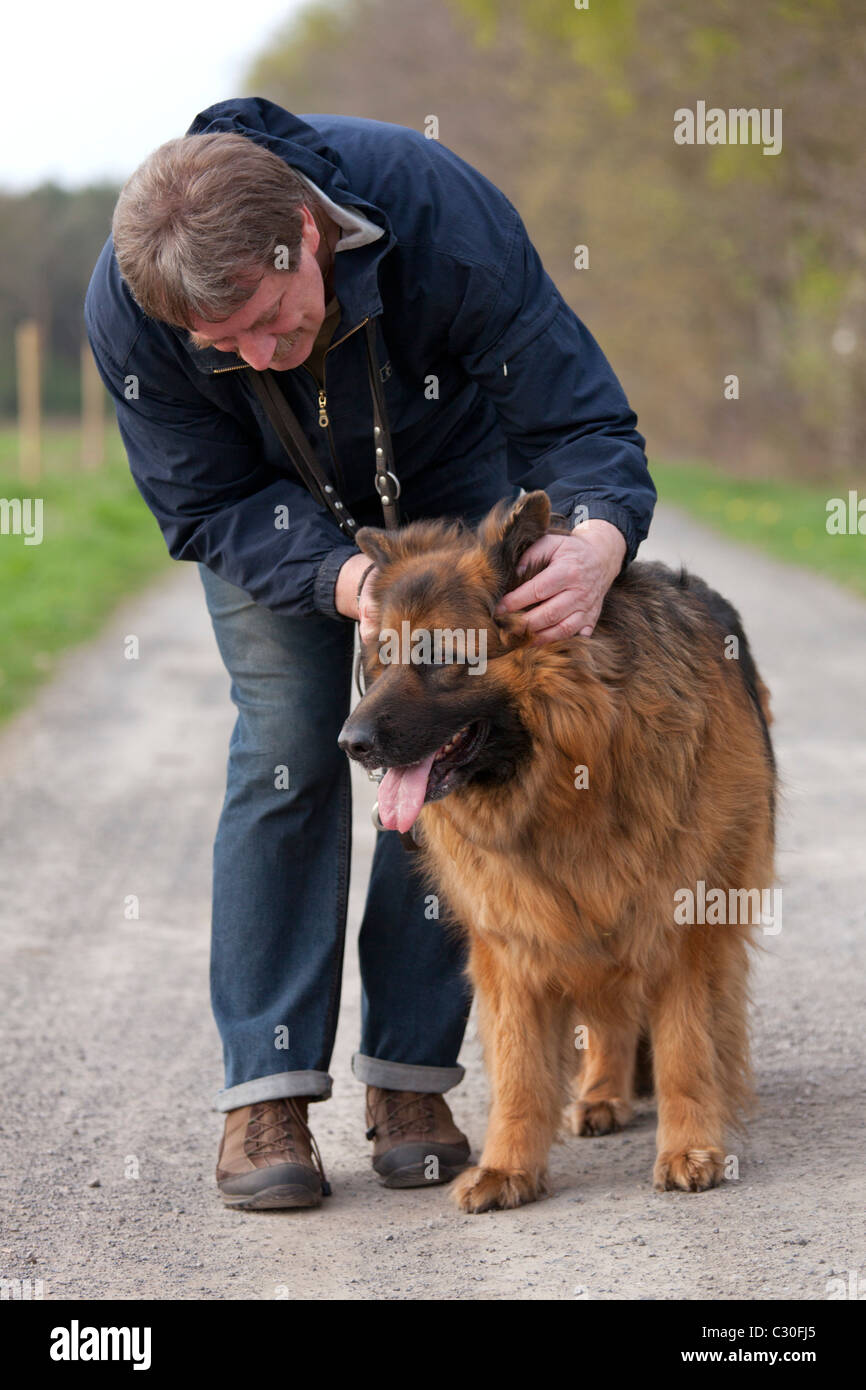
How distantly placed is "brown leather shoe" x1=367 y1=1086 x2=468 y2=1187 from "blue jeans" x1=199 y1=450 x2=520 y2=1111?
1.9 inches

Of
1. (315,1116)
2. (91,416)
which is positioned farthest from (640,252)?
(315,1116)

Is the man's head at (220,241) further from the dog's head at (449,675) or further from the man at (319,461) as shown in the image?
the dog's head at (449,675)

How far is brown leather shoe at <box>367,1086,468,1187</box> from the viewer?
152 inches

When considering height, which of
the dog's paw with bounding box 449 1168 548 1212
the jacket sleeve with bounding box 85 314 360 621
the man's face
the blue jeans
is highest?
the man's face

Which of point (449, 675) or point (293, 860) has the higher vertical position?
point (449, 675)

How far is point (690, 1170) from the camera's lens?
3.57m

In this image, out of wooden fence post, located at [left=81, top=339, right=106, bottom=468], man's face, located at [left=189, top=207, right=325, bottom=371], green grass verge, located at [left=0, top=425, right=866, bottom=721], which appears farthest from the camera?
wooden fence post, located at [left=81, top=339, right=106, bottom=468]

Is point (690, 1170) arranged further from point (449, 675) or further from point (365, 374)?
point (365, 374)

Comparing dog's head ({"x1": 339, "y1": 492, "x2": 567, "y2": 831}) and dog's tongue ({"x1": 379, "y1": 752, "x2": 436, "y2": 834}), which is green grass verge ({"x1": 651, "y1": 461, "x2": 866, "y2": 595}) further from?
dog's tongue ({"x1": 379, "y1": 752, "x2": 436, "y2": 834})

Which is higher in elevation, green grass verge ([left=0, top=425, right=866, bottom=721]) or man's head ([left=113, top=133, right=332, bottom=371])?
green grass verge ([left=0, top=425, right=866, bottom=721])

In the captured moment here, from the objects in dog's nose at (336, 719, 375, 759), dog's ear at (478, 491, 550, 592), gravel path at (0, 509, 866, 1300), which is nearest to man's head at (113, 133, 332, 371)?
dog's ear at (478, 491, 550, 592)

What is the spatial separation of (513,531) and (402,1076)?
1611 millimetres

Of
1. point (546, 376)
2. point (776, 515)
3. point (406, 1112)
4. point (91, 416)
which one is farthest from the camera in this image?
point (91, 416)

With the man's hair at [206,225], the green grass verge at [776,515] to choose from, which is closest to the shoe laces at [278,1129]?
the man's hair at [206,225]
